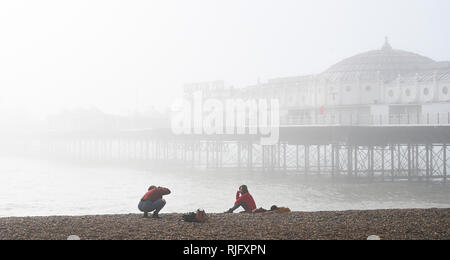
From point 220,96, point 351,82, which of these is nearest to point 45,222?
point 351,82

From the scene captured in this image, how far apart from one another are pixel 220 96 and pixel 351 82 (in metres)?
27.5

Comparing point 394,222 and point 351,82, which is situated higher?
point 351,82

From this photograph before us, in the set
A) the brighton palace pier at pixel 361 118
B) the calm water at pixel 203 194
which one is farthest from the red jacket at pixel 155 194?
the brighton palace pier at pixel 361 118

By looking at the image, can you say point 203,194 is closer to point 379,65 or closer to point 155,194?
point 155,194

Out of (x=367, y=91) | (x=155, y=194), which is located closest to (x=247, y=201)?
(x=155, y=194)

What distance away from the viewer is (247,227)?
1248cm

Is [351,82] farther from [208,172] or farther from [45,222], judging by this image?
[45,222]

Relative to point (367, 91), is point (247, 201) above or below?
below

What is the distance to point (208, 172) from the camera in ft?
195
